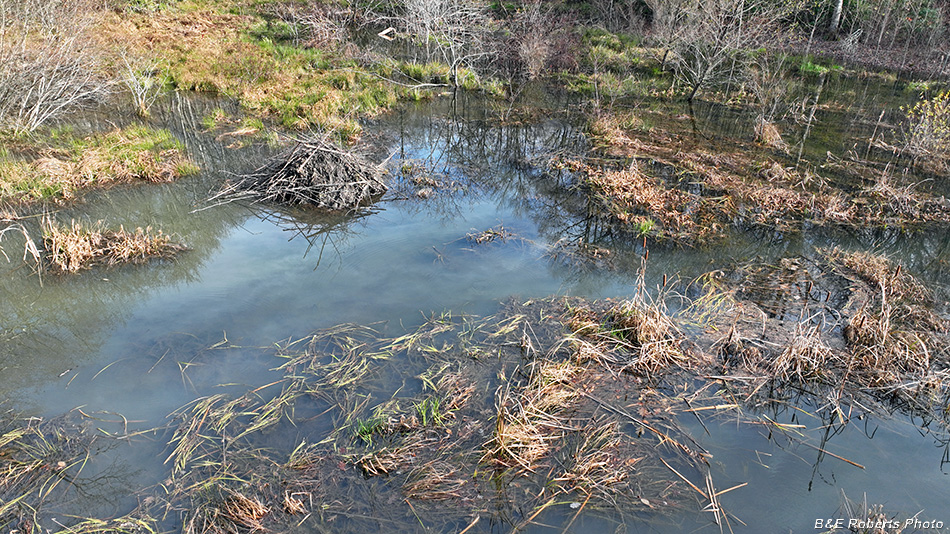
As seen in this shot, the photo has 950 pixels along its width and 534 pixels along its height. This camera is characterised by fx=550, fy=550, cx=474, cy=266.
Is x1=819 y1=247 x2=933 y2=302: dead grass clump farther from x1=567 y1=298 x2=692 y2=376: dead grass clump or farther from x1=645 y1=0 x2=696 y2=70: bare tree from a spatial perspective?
x1=645 y1=0 x2=696 y2=70: bare tree

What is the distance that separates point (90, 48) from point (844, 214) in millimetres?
14632

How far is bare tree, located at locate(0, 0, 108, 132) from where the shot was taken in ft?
30.5

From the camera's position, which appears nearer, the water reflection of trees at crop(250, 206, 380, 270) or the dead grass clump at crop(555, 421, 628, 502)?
the dead grass clump at crop(555, 421, 628, 502)

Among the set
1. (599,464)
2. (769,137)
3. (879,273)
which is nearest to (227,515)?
(599,464)

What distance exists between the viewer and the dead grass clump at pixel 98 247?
6.57 meters

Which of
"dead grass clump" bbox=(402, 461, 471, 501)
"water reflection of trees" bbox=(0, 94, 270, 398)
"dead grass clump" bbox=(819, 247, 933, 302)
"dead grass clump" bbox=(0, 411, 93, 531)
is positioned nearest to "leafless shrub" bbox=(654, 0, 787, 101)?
"dead grass clump" bbox=(819, 247, 933, 302)

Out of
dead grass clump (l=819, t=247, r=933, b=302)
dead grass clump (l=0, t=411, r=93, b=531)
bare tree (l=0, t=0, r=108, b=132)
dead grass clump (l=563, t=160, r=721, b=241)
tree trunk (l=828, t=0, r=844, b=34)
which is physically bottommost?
dead grass clump (l=0, t=411, r=93, b=531)

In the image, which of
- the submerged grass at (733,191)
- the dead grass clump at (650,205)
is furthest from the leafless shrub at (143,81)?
the dead grass clump at (650,205)

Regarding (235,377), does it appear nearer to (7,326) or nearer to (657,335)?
(7,326)

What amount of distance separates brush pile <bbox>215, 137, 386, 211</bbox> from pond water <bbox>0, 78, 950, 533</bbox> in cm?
28

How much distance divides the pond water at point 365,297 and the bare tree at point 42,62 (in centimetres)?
204

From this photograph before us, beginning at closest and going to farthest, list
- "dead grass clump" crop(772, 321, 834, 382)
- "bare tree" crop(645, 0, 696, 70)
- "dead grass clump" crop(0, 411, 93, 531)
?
"dead grass clump" crop(0, 411, 93, 531) → "dead grass clump" crop(772, 321, 834, 382) → "bare tree" crop(645, 0, 696, 70)

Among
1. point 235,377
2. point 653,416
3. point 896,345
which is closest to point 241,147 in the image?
point 235,377

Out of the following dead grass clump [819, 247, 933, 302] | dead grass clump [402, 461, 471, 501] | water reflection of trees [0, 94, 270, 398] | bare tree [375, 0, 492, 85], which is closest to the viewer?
dead grass clump [402, 461, 471, 501]
